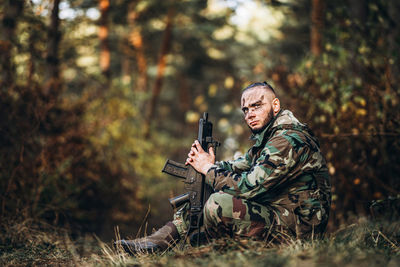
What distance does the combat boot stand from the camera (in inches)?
139

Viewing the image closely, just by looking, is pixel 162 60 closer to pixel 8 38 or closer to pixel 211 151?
pixel 8 38

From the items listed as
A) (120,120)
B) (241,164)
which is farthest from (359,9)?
(120,120)

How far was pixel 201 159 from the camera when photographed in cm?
371

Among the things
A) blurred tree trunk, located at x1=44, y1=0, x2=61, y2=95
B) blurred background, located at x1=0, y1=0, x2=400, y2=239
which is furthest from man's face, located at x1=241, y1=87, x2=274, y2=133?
blurred tree trunk, located at x1=44, y1=0, x2=61, y2=95

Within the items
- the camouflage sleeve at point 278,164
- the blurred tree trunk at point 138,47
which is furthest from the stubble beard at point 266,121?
the blurred tree trunk at point 138,47

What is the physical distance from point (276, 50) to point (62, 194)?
42.4ft

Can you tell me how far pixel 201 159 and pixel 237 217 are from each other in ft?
2.27

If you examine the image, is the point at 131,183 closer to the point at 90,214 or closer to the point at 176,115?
the point at 90,214

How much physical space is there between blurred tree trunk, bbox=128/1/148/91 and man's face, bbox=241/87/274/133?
10762 mm

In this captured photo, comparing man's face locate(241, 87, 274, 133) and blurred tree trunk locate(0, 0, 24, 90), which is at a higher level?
blurred tree trunk locate(0, 0, 24, 90)

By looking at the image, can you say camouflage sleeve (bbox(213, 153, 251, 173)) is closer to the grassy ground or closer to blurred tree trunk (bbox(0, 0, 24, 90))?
the grassy ground

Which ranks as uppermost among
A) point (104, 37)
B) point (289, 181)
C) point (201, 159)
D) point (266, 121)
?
point (104, 37)

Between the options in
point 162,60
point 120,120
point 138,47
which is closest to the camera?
point 120,120

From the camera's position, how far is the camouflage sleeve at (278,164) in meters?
3.24
